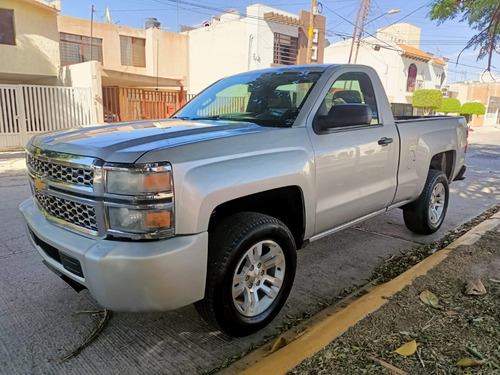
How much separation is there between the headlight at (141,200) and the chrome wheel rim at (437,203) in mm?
3718

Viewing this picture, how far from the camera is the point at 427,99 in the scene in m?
34.2

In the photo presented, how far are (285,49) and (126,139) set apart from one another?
2389cm

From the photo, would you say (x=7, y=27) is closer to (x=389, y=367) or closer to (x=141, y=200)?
(x=141, y=200)

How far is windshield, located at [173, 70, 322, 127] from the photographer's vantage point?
3.34 meters

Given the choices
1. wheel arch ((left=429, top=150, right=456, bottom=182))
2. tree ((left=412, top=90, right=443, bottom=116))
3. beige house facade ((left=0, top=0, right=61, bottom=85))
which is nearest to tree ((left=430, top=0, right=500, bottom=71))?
wheel arch ((left=429, top=150, right=456, bottom=182))

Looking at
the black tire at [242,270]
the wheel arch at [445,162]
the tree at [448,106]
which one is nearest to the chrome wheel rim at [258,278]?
the black tire at [242,270]

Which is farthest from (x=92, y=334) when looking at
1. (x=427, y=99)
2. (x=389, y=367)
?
(x=427, y=99)

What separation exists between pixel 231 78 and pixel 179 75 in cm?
2171

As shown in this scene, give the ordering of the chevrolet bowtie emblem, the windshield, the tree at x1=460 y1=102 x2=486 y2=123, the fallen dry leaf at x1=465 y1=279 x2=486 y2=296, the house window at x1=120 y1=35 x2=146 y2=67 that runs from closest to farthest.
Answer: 1. the chevrolet bowtie emblem
2. the fallen dry leaf at x1=465 y1=279 x2=486 y2=296
3. the windshield
4. the house window at x1=120 y1=35 x2=146 y2=67
5. the tree at x1=460 y1=102 x2=486 y2=123

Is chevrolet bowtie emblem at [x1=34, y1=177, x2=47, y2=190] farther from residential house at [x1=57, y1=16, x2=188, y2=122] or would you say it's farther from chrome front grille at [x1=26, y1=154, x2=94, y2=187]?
residential house at [x1=57, y1=16, x2=188, y2=122]

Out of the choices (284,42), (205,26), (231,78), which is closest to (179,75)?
(205,26)

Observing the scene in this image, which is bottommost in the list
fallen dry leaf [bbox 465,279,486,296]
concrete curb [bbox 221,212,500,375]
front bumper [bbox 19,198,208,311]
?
concrete curb [bbox 221,212,500,375]

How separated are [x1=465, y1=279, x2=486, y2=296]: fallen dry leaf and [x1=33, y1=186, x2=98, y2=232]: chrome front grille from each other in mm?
2751

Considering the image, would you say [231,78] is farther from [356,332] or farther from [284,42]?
[284,42]
